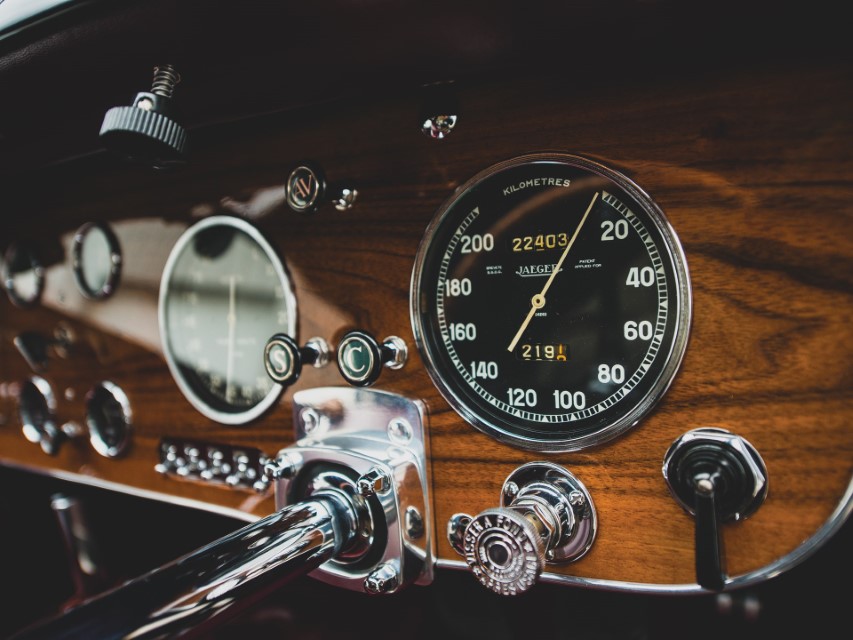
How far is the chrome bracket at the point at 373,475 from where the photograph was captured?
1041mm

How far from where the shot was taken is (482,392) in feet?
3.50

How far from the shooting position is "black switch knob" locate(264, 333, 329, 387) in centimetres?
114

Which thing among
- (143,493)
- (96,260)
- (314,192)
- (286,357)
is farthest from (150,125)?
(143,493)

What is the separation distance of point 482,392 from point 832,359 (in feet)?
1.71

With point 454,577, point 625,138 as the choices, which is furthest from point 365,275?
point 454,577

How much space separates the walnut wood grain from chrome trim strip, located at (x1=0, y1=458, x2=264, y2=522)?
82mm

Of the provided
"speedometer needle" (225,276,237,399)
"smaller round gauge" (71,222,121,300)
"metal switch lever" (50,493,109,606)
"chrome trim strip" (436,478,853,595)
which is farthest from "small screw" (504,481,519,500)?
"metal switch lever" (50,493,109,606)

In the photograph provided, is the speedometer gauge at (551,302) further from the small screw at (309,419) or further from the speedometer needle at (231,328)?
the speedometer needle at (231,328)

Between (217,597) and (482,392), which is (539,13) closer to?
(482,392)

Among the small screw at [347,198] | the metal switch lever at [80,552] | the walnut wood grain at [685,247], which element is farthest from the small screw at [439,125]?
the metal switch lever at [80,552]

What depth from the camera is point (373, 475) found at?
1008mm

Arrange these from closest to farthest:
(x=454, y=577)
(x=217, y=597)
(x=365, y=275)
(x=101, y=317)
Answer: (x=217, y=597), (x=365, y=275), (x=454, y=577), (x=101, y=317)

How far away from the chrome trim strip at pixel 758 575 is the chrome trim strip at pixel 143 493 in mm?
720

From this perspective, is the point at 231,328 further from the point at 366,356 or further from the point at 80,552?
the point at 80,552
